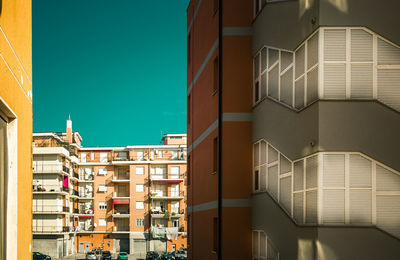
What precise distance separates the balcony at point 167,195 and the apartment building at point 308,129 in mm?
48937

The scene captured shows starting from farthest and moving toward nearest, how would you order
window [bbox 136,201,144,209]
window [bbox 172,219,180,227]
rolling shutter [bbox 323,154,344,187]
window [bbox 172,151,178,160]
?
window [bbox 172,151,178,160] → window [bbox 136,201,144,209] → window [bbox 172,219,180,227] → rolling shutter [bbox 323,154,344,187]

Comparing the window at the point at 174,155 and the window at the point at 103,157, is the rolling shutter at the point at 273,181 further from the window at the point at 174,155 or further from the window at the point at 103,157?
the window at the point at 103,157

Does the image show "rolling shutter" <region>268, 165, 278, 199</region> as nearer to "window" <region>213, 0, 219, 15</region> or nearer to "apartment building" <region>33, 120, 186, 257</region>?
"window" <region>213, 0, 219, 15</region>

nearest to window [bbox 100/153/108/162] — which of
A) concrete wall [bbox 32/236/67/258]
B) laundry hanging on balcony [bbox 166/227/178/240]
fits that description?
concrete wall [bbox 32/236/67/258]

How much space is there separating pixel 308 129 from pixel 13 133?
597 cm

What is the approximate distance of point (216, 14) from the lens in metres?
15.8

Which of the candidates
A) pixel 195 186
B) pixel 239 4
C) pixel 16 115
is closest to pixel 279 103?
pixel 239 4

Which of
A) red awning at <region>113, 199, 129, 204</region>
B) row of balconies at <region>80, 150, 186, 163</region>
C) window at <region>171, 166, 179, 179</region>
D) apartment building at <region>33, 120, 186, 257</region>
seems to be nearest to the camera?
apartment building at <region>33, 120, 186, 257</region>

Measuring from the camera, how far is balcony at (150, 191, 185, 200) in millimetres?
62312

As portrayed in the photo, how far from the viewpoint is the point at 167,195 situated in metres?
63.4

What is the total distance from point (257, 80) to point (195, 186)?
764 centimetres

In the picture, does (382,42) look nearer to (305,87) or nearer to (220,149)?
(305,87)

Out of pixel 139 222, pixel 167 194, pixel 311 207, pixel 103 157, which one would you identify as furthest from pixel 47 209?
pixel 311 207

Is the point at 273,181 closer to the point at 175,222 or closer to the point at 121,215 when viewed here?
the point at 175,222
